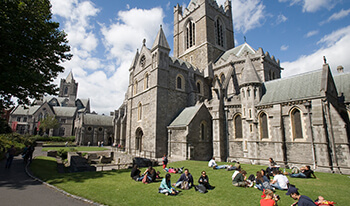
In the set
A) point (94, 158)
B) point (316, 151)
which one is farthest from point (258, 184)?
point (94, 158)

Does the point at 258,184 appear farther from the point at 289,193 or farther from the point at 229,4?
the point at 229,4

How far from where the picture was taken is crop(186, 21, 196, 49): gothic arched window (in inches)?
1391

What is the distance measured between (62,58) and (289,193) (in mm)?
17444

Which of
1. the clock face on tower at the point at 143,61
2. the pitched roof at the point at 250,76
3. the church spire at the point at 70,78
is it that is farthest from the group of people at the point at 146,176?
the church spire at the point at 70,78

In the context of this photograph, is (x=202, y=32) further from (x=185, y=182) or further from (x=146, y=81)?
(x=185, y=182)

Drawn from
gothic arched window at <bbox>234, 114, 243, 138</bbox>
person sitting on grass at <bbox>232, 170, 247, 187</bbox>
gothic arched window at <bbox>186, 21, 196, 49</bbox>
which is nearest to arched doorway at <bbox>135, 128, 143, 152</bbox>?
gothic arched window at <bbox>234, 114, 243, 138</bbox>

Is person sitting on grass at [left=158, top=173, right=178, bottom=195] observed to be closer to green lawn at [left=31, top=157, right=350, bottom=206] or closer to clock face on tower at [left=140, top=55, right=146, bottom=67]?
green lawn at [left=31, top=157, right=350, bottom=206]

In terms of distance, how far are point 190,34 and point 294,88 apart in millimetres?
24514

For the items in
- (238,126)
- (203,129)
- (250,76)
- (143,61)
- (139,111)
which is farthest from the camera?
(143,61)

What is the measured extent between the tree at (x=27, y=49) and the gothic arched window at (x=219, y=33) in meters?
28.0

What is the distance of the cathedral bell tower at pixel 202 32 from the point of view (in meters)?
32.3

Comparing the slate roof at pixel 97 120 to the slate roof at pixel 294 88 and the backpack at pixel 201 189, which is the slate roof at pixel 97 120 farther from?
the backpack at pixel 201 189

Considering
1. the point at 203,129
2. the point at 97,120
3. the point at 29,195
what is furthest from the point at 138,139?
the point at 97,120

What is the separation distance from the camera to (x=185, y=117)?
71.2ft
